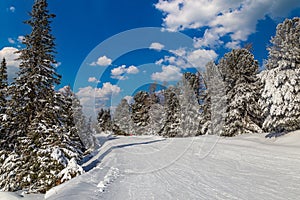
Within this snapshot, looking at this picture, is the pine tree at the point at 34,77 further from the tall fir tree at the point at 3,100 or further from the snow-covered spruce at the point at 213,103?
the snow-covered spruce at the point at 213,103

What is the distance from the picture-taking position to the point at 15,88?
41.9 ft

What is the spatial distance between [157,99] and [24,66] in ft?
151

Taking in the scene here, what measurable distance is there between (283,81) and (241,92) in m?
9.22

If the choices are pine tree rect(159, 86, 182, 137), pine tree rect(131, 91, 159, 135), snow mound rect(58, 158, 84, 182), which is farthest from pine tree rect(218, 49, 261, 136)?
pine tree rect(131, 91, 159, 135)

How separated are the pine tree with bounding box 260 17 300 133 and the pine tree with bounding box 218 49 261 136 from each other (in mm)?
7119

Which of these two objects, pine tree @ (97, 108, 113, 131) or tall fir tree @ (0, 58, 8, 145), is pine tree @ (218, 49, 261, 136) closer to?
tall fir tree @ (0, 58, 8, 145)

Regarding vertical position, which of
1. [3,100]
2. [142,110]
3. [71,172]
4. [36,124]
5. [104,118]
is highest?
[142,110]

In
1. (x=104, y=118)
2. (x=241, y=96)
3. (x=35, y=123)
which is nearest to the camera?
(x=35, y=123)

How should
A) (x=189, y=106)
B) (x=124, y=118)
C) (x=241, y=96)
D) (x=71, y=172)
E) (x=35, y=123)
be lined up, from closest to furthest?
(x=71, y=172) < (x=35, y=123) < (x=241, y=96) < (x=189, y=106) < (x=124, y=118)

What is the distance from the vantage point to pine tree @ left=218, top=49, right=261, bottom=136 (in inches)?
998

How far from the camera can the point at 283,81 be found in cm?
1688

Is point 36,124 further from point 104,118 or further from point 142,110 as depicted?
A: point 104,118

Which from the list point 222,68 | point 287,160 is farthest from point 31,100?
point 222,68

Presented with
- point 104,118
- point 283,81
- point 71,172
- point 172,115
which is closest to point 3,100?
point 71,172
